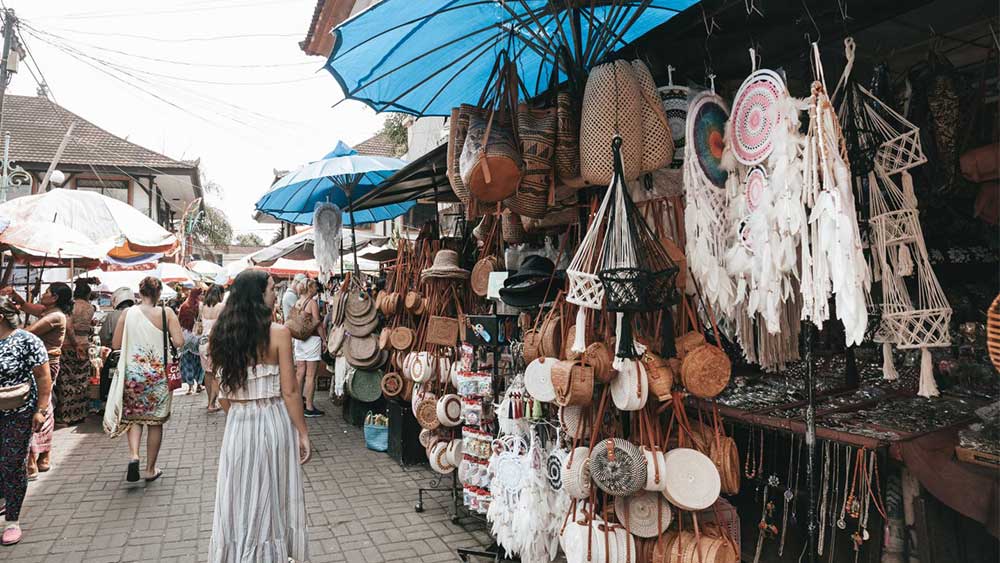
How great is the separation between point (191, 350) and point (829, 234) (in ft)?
30.8

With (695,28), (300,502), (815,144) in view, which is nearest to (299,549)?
(300,502)

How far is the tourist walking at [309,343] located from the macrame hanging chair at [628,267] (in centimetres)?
566

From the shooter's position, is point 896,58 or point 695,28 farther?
point 896,58

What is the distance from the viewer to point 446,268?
490 cm

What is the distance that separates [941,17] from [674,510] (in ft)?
9.09

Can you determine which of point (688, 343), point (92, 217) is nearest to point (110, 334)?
point (92, 217)

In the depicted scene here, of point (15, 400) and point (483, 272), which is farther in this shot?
point (483, 272)

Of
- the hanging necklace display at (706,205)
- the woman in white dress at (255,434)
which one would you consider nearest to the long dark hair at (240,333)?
the woman in white dress at (255,434)

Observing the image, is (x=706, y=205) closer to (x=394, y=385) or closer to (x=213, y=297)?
(x=394, y=385)

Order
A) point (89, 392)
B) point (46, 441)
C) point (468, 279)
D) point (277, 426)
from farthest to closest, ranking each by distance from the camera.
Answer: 1. point (89, 392)
2. point (46, 441)
3. point (468, 279)
4. point (277, 426)

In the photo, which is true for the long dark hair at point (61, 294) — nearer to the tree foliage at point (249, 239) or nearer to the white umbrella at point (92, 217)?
the white umbrella at point (92, 217)

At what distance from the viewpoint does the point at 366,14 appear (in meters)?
2.55

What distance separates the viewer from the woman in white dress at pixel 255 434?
3076 mm

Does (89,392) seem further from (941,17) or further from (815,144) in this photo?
(941,17)
